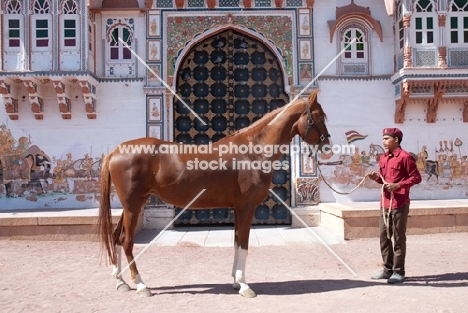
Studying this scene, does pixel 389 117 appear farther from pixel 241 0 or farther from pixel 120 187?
pixel 120 187

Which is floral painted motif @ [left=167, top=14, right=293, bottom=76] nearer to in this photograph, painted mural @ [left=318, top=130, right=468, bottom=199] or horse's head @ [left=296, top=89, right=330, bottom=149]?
painted mural @ [left=318, top=130, right=468, bottom=199]

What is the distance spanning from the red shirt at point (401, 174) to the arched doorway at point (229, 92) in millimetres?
5474

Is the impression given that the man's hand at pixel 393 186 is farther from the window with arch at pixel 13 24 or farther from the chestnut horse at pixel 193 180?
the window with arch at pixel 13 24

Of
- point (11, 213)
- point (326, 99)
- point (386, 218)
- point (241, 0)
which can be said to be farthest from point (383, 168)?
point (11, 213)

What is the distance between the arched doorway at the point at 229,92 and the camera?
37.7 feet

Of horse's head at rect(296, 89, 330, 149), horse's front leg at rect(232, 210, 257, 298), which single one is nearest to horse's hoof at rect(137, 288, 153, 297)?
horse's front leg at rect(232, 210, 257, 298)

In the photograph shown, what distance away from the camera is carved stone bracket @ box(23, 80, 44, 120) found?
34.7 ft

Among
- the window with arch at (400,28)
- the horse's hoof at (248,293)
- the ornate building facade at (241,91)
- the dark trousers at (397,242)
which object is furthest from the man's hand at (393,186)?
the window with arch at (400,28)

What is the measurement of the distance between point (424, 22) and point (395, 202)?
6.65m

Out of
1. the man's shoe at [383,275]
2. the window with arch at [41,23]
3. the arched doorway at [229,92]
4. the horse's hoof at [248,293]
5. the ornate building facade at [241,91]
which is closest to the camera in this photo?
the horse's hoof at [248,293]

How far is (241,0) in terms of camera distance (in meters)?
11.4

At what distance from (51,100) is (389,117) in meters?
8.39

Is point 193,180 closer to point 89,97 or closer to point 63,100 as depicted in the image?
point 89,97

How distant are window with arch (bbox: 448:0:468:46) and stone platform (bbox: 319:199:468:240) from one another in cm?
399
